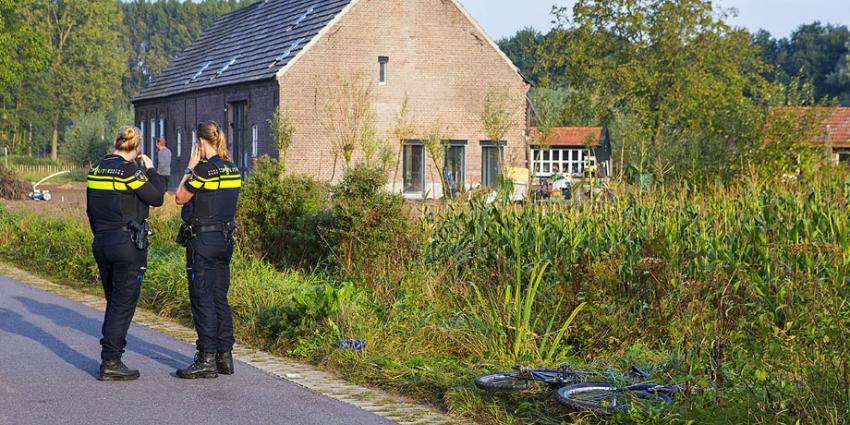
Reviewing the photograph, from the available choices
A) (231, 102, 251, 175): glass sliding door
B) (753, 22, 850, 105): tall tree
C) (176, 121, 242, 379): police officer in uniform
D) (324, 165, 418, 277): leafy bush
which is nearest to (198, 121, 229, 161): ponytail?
(176, 121, 242, 379): police officer in uniform

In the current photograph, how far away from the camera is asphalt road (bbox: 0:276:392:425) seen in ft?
22.5

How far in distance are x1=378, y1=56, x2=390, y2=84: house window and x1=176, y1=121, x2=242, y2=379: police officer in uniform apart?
32.8 metres

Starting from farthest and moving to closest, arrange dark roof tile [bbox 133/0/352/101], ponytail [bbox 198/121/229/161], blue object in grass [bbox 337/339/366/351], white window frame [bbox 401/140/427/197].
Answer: white window frame [bbox 401/140/427/197]
dark roof tile [bbox 133/0/352/101]
blue object in grass [bbox 337/339/366/351]
ponytail [bbox 198/121/229/161]

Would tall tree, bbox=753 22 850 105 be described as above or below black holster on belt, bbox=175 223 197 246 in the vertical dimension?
above

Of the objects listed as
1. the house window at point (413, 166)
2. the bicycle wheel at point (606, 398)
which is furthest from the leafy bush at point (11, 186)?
the bicycle wheel at point (606, 398)

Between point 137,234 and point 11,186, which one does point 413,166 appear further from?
point 137,234

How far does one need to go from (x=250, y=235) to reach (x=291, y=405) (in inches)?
266

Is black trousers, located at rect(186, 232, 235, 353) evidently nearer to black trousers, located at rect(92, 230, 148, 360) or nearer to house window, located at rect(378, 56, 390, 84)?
black trousers, located at rect(92, 230, 148, 360)

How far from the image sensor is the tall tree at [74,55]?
9581 cm

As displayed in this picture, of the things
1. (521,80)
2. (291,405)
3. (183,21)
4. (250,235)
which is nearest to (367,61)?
(521,80)

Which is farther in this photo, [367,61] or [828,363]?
[367,61]

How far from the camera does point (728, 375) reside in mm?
7004

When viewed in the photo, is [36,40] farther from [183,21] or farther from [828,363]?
[183,21]

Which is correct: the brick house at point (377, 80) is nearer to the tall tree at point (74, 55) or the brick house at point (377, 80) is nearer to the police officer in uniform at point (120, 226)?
the police officer in uniform at point (120, 226)
